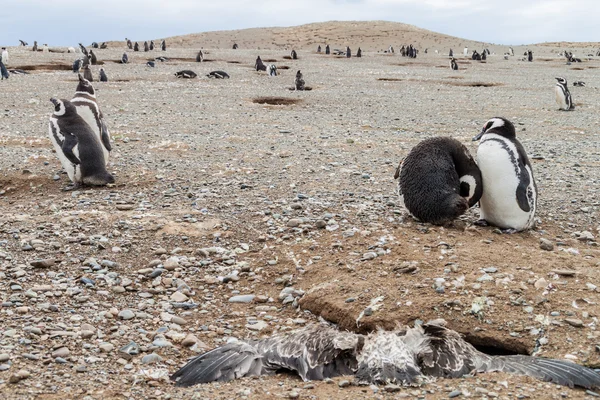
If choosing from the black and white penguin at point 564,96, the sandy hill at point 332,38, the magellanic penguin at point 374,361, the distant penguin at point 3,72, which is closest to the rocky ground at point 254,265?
the magellanic penguin at point 374,361

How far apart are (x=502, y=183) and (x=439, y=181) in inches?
21.9

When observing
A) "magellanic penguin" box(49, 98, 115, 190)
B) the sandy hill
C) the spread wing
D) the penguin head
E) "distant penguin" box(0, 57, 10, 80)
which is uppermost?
the sandy hill

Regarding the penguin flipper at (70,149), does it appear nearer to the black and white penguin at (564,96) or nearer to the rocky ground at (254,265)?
the rocky ground at (254,265)

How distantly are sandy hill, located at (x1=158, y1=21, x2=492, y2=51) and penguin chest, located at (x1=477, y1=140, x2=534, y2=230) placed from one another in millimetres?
47367

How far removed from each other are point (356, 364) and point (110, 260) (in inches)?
88.0

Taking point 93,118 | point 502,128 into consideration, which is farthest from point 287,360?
point 93,118

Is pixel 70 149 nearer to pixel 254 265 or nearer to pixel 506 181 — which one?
pixel 254 265

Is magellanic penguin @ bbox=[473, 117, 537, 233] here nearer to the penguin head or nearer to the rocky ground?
the penguin head

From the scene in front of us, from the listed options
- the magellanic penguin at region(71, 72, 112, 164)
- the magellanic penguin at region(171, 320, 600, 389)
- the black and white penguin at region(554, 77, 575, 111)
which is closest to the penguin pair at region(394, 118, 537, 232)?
the magellanic penguin at region(171, 320, 600, 389)

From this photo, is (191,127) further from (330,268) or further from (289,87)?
(289,87)

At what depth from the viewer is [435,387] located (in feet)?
8.92

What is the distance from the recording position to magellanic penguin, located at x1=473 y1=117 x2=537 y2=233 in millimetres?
4715

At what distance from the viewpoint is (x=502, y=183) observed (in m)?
4.75

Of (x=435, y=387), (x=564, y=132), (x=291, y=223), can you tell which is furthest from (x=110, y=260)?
(x=564, y=132)
